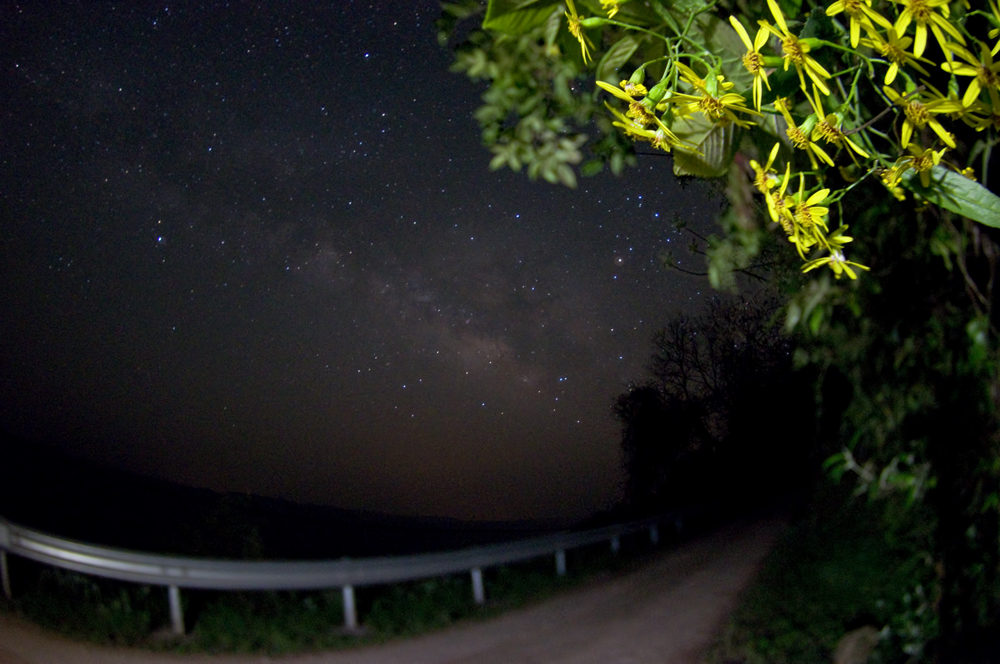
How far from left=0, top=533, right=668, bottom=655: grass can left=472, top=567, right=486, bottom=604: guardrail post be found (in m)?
0.01

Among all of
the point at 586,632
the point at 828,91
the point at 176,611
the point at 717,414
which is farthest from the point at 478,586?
the point at 828,91

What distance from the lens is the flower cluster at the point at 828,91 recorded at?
397mm

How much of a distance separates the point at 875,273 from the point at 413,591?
115cm

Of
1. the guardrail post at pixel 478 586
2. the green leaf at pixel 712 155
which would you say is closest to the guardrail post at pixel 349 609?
the guardrail post at pixel 478 586

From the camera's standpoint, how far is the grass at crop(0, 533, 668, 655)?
1.24 meters

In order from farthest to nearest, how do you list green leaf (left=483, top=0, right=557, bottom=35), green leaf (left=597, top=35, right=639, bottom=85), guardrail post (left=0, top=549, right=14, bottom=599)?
1. guardrail post (left=0, top=549, right=14, bottom=599)
2. green leaf (left=597, top=35, right=639, bottom=85)
3. green leaf (left=483, top=0, right=557, bottom=35)

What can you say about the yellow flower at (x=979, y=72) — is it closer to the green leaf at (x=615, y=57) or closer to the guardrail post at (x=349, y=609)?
the green leaf at (x=615, y=57)

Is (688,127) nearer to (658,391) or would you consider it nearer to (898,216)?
(898,216)

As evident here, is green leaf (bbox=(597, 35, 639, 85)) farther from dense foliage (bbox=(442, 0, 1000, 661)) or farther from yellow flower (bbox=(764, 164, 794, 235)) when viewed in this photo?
yellow flower (bbox=(764, 164, 794, 235))

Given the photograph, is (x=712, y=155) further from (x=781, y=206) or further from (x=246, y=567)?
(x=246, y=567)

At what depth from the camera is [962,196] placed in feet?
1.58

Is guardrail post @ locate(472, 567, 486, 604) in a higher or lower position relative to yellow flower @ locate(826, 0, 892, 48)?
lower

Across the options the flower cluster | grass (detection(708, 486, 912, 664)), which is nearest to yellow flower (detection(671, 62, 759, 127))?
the flower cluster

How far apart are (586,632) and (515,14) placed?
1.14 metres
